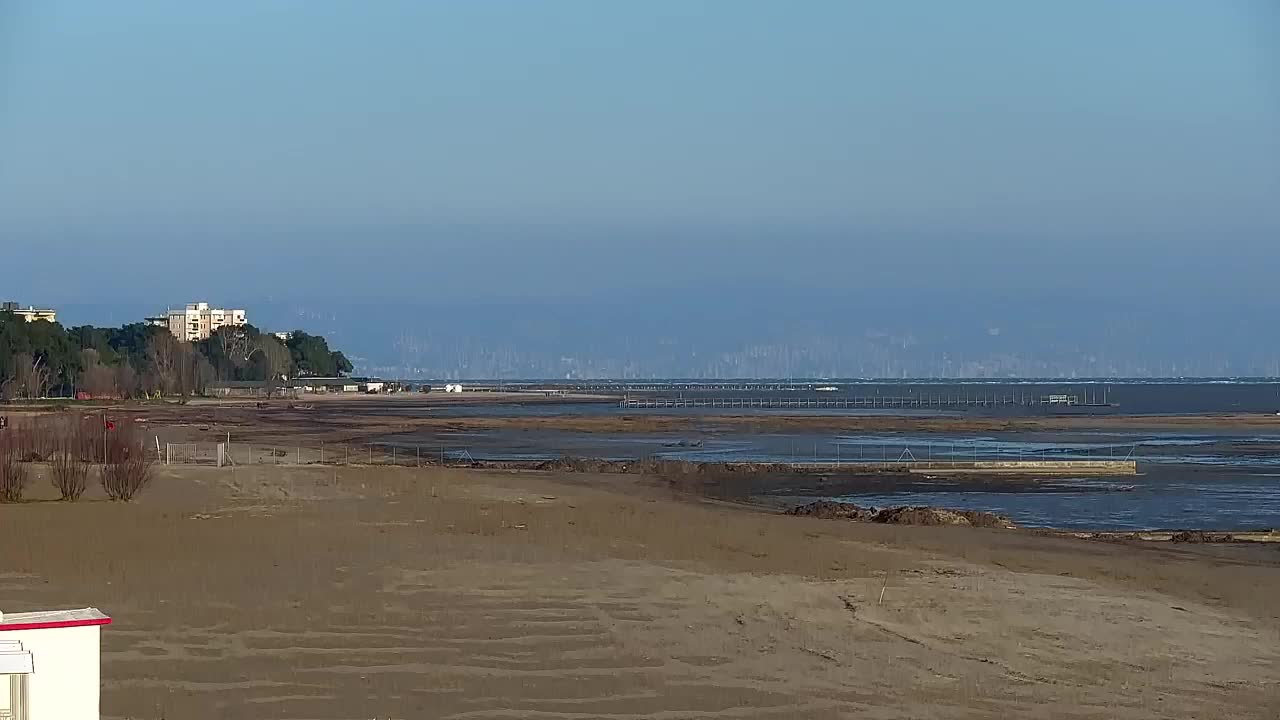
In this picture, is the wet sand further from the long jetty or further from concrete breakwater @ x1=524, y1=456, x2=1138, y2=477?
the long jetty

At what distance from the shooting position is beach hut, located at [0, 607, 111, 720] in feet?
17.4

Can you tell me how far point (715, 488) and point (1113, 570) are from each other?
Answer: 744 inches

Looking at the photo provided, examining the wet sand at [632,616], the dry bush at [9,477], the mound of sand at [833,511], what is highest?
the dry bush at [9,477]

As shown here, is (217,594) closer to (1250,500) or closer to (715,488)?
(715,488)

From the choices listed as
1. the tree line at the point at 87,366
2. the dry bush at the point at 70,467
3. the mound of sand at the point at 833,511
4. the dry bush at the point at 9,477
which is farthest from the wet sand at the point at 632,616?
the tree line at the point at 87,366

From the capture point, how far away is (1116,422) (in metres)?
96.6

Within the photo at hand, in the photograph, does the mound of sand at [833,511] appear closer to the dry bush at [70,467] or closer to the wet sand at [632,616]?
the wet sand at [632,616]

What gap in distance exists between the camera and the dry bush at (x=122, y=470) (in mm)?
26531

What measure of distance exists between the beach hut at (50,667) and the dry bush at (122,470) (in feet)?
72.1

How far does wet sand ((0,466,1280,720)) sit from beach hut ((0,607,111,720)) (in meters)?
5.06

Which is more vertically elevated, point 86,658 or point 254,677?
point 86,658

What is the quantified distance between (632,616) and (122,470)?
15.0m

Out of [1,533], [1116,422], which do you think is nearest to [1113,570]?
[1,533]

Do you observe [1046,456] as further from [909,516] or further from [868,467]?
[909,516]
